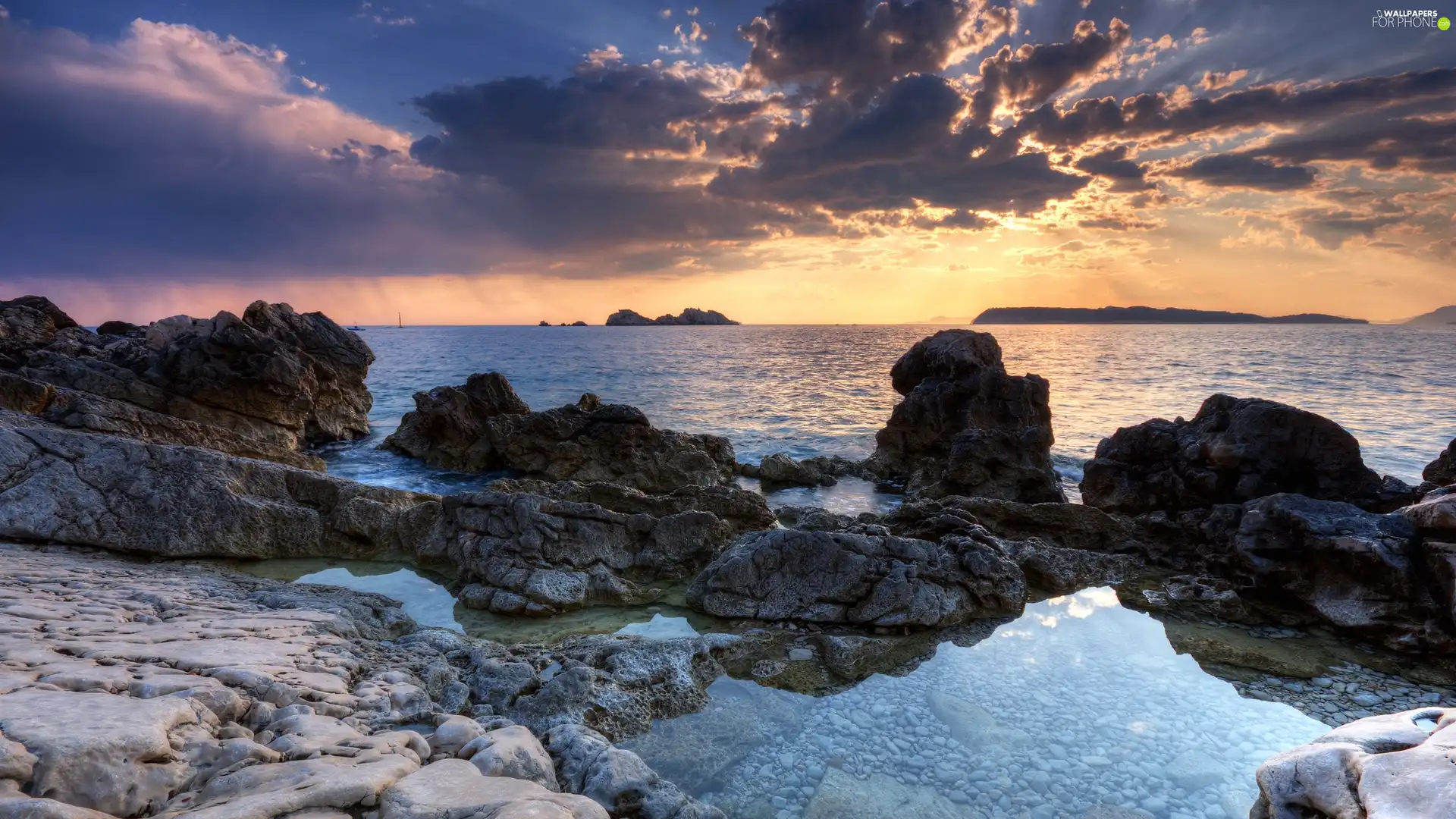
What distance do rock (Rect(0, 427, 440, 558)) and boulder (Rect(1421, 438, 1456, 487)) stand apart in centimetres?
2003

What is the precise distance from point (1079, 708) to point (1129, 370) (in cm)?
6739

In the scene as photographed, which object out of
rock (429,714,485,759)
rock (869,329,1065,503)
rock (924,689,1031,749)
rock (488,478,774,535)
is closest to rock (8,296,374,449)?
rock (488,478,774,535)

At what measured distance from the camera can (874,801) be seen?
625 cm

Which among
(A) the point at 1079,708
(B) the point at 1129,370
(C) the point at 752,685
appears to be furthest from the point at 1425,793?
(B) the point at 1129,370

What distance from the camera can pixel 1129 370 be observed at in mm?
64438

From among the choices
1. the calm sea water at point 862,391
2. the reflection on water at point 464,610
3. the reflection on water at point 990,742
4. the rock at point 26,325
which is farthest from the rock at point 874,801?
the rock at point 26,325

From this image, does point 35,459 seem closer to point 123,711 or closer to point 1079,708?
point 123,711

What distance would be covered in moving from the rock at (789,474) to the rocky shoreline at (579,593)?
220 centimetres

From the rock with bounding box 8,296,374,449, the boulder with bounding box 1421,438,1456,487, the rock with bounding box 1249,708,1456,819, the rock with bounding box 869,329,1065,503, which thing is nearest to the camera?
the rock with bounding box 1249,708,1456,819

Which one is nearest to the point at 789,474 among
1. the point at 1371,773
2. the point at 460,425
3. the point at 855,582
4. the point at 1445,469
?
the point at 855,582

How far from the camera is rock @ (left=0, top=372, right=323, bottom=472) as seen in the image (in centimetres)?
1442

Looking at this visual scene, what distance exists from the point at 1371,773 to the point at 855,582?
6173 mm

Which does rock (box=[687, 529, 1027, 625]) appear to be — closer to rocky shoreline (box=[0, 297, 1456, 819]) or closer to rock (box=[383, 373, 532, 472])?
rocky shoreline (box=[0, 297, 1456, 819])

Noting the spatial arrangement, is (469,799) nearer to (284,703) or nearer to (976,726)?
(284,703)
